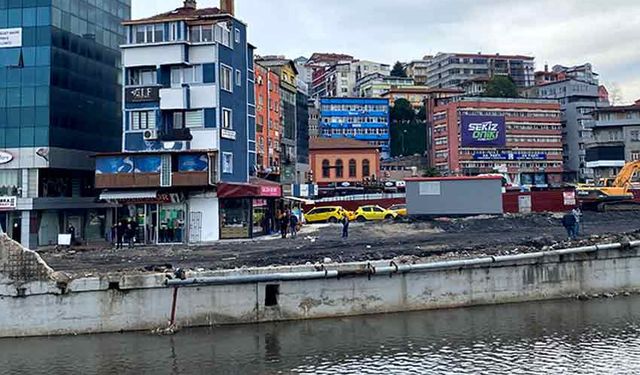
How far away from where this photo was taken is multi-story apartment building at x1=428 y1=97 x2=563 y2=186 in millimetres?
115375

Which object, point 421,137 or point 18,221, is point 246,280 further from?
point 421,137

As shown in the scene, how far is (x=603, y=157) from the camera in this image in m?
111

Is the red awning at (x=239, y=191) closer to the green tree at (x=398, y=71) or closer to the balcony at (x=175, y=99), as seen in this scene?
the balcony at (x=175, y=99)

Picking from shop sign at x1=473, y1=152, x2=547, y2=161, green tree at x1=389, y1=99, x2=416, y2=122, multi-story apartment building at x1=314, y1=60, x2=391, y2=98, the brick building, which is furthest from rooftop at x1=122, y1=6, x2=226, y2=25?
multi-story apartment building at x1=314, y1=60, x2=391, y2=98

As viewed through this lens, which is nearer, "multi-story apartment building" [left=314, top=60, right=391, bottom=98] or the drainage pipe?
the drainage pipe

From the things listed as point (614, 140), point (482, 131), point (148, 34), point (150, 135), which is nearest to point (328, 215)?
point (150, 135)

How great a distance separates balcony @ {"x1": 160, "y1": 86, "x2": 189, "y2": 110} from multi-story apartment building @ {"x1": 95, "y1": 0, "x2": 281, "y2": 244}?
0.24ft

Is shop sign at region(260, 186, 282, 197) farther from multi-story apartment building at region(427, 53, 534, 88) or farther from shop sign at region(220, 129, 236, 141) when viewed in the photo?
multi-story apartment building at region(427, 53, 534, 88)

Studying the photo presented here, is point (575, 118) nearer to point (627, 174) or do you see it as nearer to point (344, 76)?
point (627, 174)

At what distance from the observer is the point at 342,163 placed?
102562mm

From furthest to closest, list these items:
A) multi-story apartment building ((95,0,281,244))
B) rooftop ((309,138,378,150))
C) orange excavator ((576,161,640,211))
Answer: rooftop ((309,138,378,150)) < orange excavator ((576,161,640,211)) < multi-story apartment building ((95,0,281,244))

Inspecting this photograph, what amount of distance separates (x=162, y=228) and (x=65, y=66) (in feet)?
56.9

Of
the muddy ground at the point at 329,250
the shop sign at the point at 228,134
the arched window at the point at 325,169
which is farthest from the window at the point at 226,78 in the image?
the arched window at the point at 325,169

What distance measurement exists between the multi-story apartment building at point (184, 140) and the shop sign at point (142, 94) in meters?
0.07
